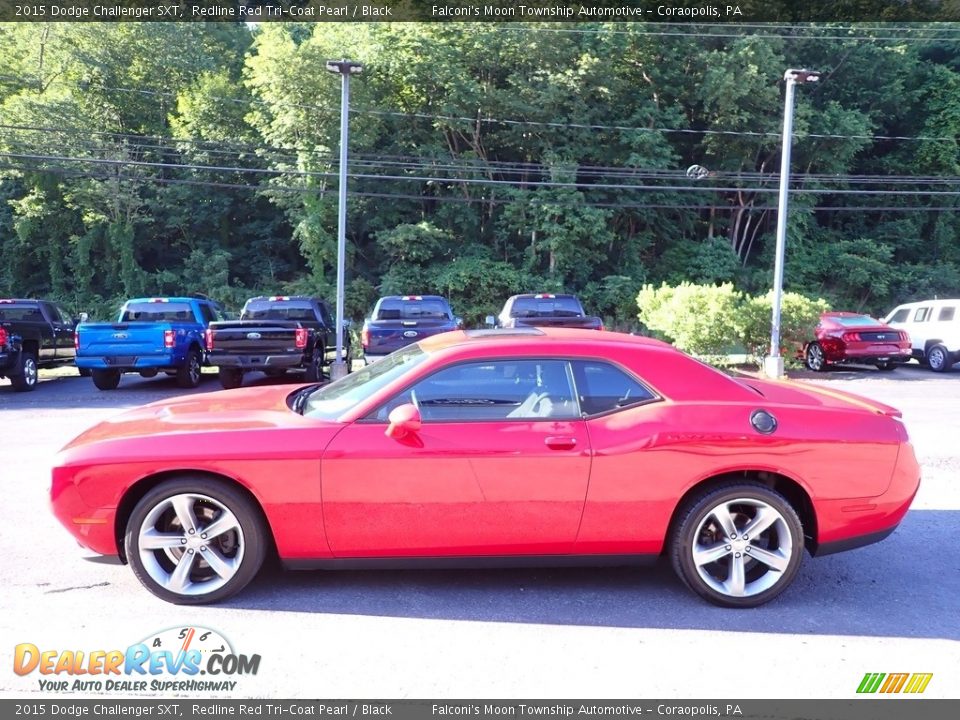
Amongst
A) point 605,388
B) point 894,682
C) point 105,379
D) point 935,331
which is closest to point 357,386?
point 605,388

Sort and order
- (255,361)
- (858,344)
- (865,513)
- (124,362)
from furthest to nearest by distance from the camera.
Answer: (858,344)
(124,362)
(255,361)
(865,513)

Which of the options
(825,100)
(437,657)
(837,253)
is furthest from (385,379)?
(825,100)

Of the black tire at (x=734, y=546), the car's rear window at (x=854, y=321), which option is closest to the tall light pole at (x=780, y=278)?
the car's rear window at (x=854, y=321)

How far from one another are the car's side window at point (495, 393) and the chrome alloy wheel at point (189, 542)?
1063 mm

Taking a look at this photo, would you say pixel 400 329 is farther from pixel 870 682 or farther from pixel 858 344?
pixel 870 682

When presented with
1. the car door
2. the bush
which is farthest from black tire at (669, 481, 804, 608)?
the bush

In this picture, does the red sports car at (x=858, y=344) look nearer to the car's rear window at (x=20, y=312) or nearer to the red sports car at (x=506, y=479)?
the red sports car at (x=506, y=479)

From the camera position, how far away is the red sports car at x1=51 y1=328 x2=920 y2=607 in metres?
4.17

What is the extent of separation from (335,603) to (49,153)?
35400 millimetres

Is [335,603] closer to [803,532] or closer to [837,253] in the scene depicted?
[803,532]

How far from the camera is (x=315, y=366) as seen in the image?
14.6m

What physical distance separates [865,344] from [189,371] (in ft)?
50.8

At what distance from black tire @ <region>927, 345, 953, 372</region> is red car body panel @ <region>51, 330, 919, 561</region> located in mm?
17164

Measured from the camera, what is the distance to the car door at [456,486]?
4160 millimetres
